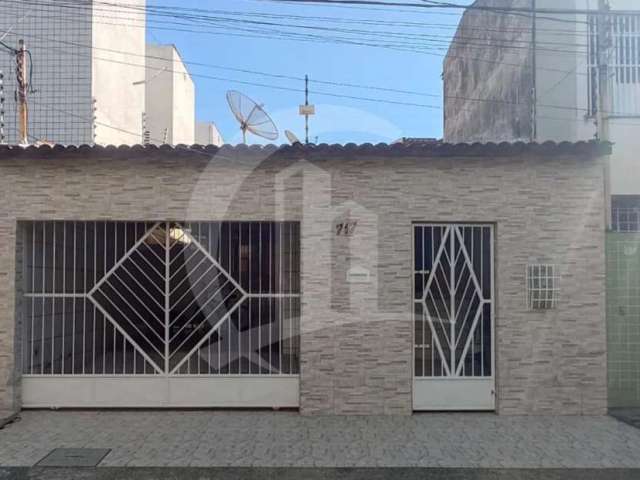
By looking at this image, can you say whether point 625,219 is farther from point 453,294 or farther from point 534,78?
point 534,78

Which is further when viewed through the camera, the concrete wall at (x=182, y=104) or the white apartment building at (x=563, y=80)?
the concrete wall at (x=182, y=104)

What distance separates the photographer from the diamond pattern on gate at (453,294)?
6.96 m

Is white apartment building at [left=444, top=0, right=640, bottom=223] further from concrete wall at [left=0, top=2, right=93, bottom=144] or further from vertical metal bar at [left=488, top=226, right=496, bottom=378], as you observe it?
concrete wall at [left=0, top=2, right=93, bottom=144]

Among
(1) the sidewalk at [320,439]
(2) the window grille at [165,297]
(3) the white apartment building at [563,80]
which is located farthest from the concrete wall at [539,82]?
(2) the window grille at [165,297]

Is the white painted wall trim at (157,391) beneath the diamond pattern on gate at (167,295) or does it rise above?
beneath

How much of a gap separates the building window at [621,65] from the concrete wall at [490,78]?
1679 mm

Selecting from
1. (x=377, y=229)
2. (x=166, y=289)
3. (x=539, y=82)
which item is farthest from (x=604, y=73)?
(x=166, y=289)

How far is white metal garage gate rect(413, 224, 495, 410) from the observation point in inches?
272

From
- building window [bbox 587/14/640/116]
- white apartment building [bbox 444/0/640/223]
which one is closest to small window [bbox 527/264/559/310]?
white apartment building [bbox 444/0/640/223]

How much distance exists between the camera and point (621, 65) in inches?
358

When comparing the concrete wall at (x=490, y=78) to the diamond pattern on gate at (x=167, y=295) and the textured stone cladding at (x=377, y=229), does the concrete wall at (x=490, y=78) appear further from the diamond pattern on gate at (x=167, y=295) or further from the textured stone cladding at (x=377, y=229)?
the diamond pattern on gate at (x=167, y=295)

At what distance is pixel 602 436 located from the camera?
5934 mm

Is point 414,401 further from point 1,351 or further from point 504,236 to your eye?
point 1,351

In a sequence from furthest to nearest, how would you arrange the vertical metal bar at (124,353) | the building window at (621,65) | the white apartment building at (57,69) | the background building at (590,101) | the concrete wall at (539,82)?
the white apartment building at (57,69) < the building window at (621,65) < the concrete wall at (539,82) < the vertical metal bar at (124,353) < the background building at (590,101)
